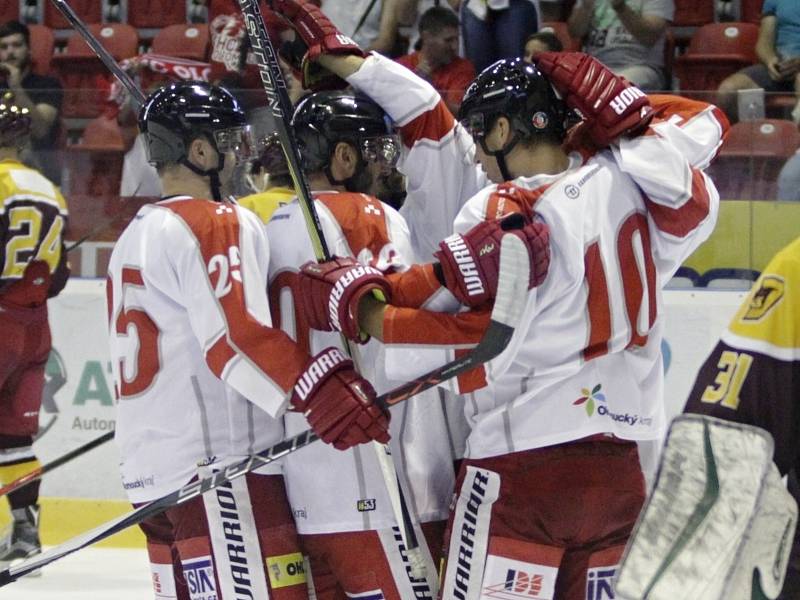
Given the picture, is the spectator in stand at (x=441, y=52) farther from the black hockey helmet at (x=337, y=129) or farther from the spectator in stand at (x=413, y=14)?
the black hockey helmet at (x=337, y=129)

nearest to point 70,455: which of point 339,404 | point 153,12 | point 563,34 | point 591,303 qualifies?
point 339,404

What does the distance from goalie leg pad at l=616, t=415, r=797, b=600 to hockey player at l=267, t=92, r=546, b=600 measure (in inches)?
36.1

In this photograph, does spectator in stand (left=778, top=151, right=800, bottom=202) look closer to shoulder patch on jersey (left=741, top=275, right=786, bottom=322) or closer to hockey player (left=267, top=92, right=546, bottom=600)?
hockey player (left=267, top=92, right=546, bottom=600)

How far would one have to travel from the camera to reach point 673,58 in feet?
20.5

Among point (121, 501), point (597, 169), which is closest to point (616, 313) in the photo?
point (597, 169)

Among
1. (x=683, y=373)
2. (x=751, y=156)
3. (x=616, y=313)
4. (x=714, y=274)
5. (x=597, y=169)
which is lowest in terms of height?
(x=683, y=373)

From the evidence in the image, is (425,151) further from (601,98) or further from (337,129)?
(601,98)

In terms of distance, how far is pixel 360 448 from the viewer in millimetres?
2633

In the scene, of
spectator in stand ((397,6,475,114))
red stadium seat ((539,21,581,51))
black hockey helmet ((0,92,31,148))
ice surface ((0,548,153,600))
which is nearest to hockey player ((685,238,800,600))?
ice surface ((0,548,153,600))

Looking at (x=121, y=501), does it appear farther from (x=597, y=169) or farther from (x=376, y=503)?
(x=597, y=169)

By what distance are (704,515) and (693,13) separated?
5.15 m

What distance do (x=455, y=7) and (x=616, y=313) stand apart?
13.2 feet

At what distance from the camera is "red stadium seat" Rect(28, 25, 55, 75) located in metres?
7.29

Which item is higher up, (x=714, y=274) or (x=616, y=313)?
(x=616, y=313)
